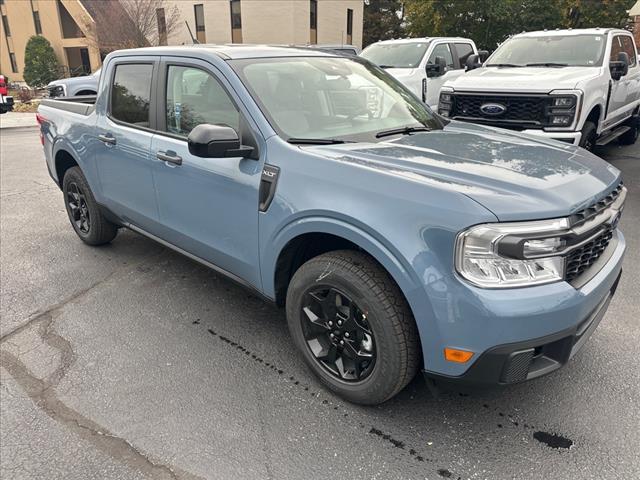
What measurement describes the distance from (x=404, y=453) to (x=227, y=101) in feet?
7.20

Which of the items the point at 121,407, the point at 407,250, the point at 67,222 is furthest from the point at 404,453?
the point at 67,222

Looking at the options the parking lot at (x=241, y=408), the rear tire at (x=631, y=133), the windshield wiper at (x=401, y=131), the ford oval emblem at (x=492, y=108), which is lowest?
the parking lot at (x=241, y=408)

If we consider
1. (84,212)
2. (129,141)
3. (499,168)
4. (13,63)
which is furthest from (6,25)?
(499,168)

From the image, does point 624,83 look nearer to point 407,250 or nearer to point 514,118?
point 514,118

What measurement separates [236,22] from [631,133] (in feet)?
90.8

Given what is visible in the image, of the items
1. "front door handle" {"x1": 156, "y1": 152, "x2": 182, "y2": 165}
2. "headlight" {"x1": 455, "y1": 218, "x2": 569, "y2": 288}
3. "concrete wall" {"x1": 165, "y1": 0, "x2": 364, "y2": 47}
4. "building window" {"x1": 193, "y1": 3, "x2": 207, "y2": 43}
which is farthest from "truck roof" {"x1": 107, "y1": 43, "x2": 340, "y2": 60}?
"building window" {"x1": 193, "y1": 3, "x2": 207, "y2": 43}

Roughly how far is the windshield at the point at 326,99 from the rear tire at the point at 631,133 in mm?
7298

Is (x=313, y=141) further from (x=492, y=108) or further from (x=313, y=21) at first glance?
(x=313, y=21)

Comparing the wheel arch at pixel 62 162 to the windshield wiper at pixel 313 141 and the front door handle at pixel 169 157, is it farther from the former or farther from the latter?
the windshield wiper at pixel 313 141

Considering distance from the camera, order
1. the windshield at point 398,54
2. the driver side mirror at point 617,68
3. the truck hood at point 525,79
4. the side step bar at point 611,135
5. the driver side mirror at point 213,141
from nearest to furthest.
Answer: the driver side mirror at point 213,141, the truck hood at point 525,79, the driver side mirror at point 617,68, the side step bar at point 611,135, the windshield at point 398,54

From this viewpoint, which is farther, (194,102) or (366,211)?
(194,102)

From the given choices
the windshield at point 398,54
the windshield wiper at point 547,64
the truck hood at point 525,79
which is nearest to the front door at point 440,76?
the windshield at point 398,54

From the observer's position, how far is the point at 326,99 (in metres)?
3.27

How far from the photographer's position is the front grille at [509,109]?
623cm
